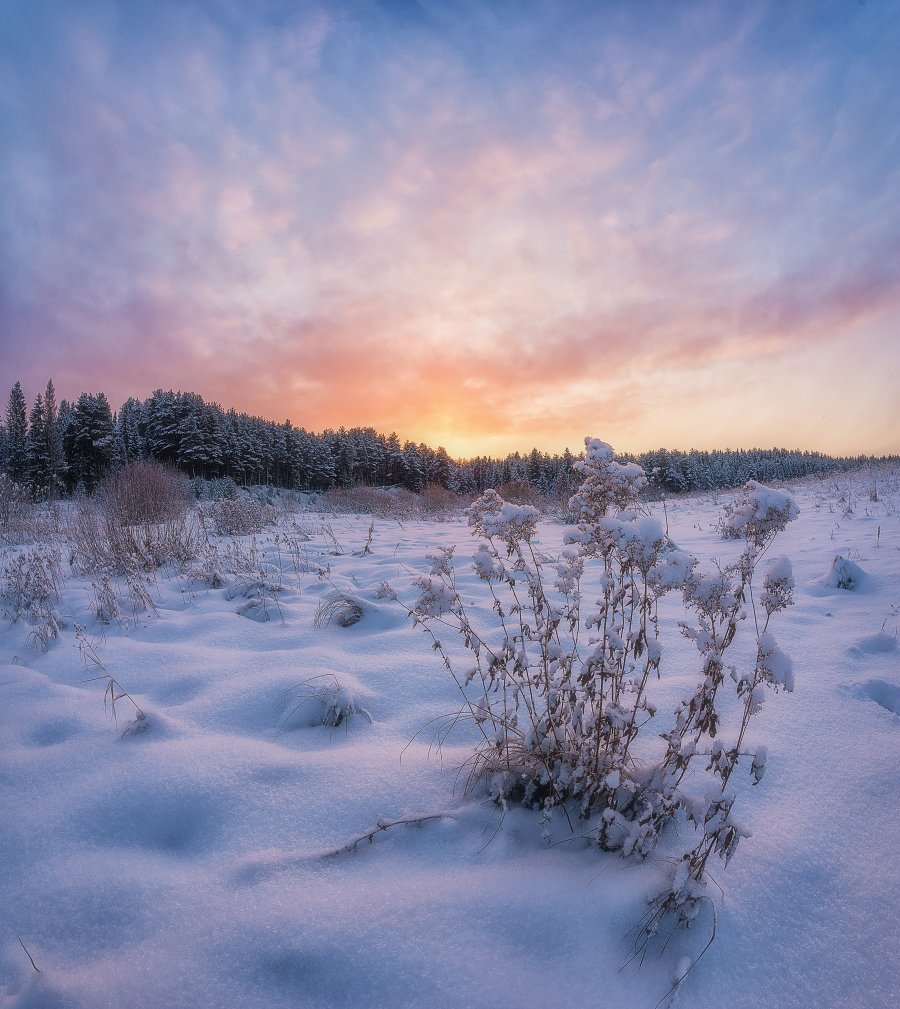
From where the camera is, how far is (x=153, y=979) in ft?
4.11

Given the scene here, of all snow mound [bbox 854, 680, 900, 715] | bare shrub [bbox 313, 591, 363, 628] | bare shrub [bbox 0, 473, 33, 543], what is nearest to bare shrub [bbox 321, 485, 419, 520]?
bare shrub [bbox 0, 473, 33, 543]

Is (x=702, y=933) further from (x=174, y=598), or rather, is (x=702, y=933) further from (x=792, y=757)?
(x=174, y=598)

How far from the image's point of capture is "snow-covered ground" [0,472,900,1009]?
1283 mm

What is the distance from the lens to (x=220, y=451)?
52812 millimetres

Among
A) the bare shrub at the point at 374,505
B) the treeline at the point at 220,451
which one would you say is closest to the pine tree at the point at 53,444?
the treeline at the point at 220,451

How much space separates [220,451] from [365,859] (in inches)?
2251

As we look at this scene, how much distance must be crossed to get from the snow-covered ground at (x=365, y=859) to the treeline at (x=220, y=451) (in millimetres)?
30510

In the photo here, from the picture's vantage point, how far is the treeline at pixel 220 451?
48.6 metres

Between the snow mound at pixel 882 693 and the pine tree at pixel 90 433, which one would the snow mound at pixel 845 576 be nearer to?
the snow mound at pixel 882 693

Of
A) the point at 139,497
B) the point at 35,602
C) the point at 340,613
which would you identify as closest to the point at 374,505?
the point at 139,497

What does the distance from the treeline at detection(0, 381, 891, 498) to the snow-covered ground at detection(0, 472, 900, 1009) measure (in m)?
30.5

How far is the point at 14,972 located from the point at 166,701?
1.63 metres

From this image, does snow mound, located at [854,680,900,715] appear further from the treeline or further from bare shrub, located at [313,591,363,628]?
the treeline

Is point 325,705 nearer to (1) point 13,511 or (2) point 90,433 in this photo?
(1) point 13,511
